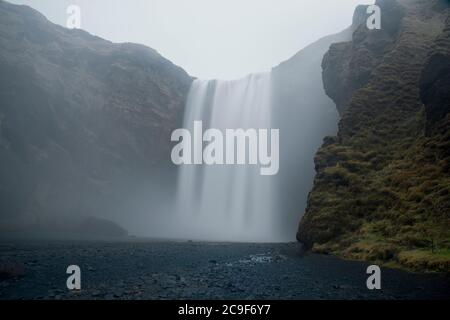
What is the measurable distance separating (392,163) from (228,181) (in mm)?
41592

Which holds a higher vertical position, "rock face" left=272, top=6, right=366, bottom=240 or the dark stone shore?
"rock face" left=272, top=6, right=366, bottom=240

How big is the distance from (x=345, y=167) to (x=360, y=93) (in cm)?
1058

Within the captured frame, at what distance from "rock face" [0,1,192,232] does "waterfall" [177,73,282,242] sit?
5.09m

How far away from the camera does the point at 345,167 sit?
2655 cm

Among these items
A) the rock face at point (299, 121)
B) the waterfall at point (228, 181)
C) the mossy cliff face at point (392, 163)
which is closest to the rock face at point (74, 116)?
the waterfall at point (228, 181)

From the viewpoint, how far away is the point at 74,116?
5400cm

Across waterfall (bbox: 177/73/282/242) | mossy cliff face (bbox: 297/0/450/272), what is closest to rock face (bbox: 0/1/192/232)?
waterfall (bbox: 177/73/282/242)

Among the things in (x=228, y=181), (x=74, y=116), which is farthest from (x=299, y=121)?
(x=74, y=116)

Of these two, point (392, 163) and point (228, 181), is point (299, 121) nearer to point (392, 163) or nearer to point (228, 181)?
point (228, 181)

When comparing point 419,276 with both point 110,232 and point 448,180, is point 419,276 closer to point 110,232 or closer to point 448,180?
point 448,180

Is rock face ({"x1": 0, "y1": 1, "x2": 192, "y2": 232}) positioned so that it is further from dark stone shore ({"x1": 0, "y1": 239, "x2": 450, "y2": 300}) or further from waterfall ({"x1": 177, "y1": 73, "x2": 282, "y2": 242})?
dark stone shore ({"x1": 0, "y1": 239, "x2": 450, "y2": 300})

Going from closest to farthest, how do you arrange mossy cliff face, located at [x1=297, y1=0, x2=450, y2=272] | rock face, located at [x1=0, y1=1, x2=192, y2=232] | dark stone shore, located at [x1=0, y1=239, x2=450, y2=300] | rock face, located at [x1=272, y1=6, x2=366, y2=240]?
dark stone shore, located at [x1=0, y1=239, x2=450, y2=300] → mossy cliff face, located at [x1=297, y1=0, x2=450, y2=272] → rock face, located at [x1=0, y1=1, x2=192, y2=232] → rock face, located at [x1=272, y1=6, x2=366, y2=240]

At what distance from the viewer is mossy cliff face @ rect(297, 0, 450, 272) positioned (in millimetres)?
17531

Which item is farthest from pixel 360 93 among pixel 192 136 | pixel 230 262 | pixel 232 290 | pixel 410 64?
pixel 192 136
